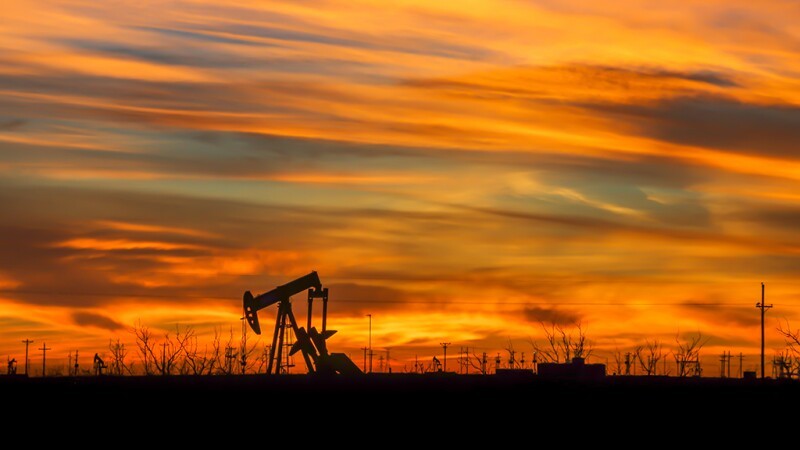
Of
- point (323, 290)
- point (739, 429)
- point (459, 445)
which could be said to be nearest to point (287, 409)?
point (459, 445)

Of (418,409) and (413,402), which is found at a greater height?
(413,402)

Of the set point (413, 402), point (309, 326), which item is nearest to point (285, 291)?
point (309, 326)

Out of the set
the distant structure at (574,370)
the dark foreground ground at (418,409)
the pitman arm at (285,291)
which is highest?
the pitman arm at (285,291)

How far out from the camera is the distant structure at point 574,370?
8606cm

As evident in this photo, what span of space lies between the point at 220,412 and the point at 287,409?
2367 millimetres

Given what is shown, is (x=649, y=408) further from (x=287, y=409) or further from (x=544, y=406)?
(x=287, y=409)

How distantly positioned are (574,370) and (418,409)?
160 ft

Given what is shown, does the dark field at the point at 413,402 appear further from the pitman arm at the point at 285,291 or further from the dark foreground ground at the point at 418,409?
the pitman arm at the point at 285,291

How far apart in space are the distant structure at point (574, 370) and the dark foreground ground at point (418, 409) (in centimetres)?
3274

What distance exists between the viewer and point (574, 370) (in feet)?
286

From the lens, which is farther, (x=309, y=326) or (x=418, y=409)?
(x=309, y=326)

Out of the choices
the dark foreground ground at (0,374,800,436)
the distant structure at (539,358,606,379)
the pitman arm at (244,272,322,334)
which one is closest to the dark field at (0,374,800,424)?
the dark foreground ground at (0,374,800,436)

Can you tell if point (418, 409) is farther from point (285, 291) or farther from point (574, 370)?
point (574, 370)

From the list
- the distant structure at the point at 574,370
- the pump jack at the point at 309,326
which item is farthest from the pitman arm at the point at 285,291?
the distant structure at the point at 574,370
